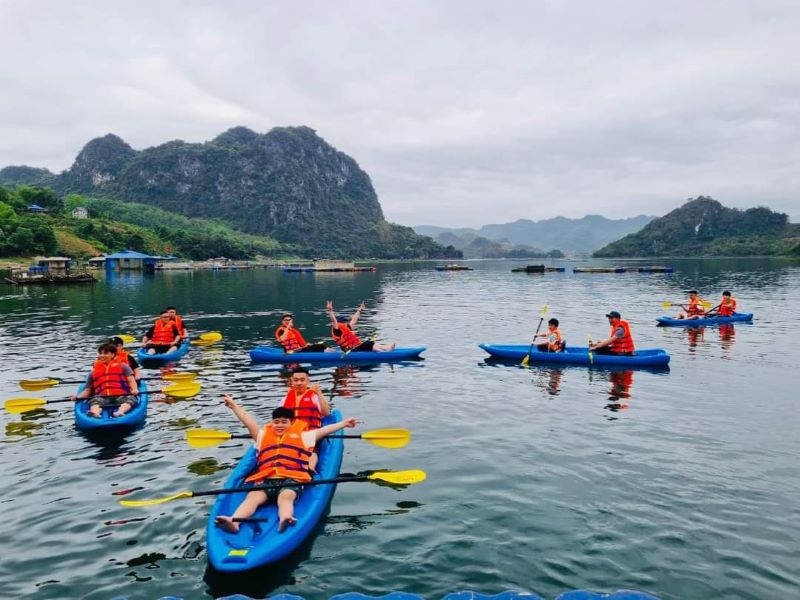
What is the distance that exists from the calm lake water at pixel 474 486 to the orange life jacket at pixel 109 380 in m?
1.14

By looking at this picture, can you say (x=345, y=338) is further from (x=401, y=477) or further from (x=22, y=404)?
(x=401, y=477)

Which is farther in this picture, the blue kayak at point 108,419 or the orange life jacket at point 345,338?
the orange life jacket at point 345,338

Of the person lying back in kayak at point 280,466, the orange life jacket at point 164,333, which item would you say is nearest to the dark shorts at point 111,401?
the person lying back in kayak at point 280,466

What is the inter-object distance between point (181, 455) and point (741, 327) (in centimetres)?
3119

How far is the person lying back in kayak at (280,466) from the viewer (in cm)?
784

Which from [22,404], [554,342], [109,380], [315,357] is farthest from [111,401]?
[554,342]

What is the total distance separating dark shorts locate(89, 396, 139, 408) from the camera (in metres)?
13.5

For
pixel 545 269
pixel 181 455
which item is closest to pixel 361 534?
pixel 181 455

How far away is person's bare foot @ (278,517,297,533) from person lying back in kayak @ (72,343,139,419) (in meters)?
7.92

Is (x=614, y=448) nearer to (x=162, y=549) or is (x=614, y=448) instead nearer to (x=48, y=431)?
(x=162, y=549)

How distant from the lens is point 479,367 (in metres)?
21.3

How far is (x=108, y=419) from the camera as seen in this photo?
12.8 m

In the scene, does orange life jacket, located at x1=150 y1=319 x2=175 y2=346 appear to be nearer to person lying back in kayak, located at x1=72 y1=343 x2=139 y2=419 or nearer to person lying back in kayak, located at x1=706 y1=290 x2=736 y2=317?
person lying back in kayak, located at x1=72 y1=343 x2=139 y2=419

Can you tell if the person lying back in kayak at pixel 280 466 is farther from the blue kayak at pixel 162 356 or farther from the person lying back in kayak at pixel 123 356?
the blue kayak at pixel 162 356
